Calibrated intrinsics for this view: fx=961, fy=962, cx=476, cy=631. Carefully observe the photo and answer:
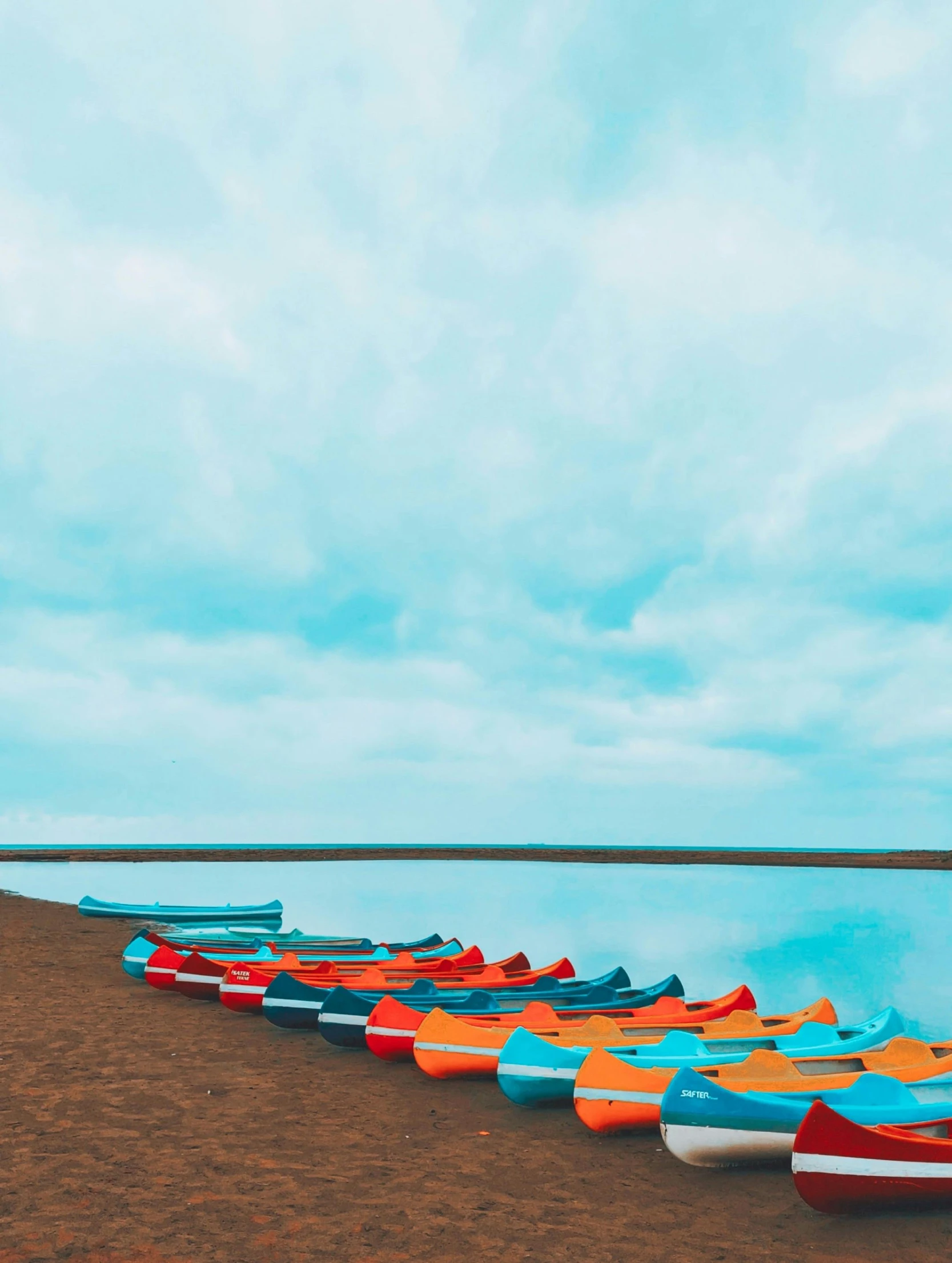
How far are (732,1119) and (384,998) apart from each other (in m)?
4.93

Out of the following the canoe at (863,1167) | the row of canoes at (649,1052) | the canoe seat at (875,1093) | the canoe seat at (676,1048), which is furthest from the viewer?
the canoe seat at (676,1048)

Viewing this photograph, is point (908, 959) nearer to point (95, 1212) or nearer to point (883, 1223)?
→ point (883, 1223)

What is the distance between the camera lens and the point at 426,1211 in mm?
6520

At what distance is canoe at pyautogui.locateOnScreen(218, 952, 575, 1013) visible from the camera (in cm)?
1336

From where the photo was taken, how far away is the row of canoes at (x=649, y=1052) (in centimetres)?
643

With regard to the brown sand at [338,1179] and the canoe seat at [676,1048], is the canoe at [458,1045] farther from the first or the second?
the canoe seat at [676,1048]

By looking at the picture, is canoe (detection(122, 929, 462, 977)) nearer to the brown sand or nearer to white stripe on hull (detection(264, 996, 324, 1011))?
white stripe on hull (detection(264, 996, 324, 1011))

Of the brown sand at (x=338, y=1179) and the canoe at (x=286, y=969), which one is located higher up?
the canoe at (x=286, y=969)

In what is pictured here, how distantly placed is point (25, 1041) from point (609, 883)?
224ft

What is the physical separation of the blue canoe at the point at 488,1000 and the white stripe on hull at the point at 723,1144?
4579mm

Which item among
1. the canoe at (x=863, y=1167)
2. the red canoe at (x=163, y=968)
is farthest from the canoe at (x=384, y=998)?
the canoe at (x=863, y=1167)

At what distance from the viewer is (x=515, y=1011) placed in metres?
12.7

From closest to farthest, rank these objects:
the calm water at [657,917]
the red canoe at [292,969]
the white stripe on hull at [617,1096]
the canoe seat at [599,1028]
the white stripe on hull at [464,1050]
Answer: the white stripe on hull at [617,1096]
the white stripe on hull at [464,1050]
the canoe seat at [599,1028]
the red canoe at [292,969]
the calm water at [657,917]

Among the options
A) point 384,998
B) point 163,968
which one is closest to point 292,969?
point 163,968
